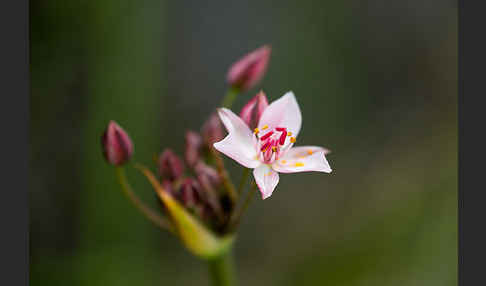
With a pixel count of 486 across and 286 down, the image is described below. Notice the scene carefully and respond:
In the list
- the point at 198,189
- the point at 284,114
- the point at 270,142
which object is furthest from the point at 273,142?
the point at 198,189

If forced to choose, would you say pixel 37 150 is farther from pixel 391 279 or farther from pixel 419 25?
pixel 419 25

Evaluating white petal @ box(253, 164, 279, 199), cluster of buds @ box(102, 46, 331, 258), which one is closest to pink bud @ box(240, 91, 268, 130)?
cluster of buds @ box(102, 46, 331, 258)

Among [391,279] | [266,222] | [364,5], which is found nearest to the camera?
[391,279]

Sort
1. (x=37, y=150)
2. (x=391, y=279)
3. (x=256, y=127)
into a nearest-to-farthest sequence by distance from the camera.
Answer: (x=256, y=127) < (x=391, y=279) < (x=37, y=150)

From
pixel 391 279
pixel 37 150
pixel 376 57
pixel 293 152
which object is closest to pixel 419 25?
pixel 376 57

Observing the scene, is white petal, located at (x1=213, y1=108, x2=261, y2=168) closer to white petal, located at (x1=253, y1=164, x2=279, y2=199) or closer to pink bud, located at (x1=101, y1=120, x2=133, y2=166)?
white petal, located at (x1=253, y1=164, x2=279, y2=199)

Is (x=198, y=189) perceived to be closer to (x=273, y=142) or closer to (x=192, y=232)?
(x=192, y=232)

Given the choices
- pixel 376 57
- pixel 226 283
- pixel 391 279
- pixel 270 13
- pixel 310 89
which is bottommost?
pixel 391 279
